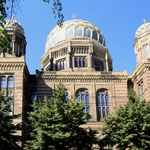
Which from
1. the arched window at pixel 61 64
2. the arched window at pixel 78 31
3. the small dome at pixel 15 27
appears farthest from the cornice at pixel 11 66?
the arched window at pixel 78 31

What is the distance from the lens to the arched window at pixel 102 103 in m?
35.2

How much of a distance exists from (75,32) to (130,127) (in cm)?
2459

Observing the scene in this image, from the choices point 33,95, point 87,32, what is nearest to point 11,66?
point 33,95

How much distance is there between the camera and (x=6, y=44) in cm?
974

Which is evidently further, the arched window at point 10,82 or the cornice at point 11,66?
the cornice at point 11,66

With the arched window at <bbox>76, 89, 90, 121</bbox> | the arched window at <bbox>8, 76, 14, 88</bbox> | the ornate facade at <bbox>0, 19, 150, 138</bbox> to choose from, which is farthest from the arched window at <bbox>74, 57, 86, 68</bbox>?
the arched window at <bbox>8, 76, 14, 88</bbox>

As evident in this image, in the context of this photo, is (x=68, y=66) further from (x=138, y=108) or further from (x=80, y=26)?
(x=138, y=108)

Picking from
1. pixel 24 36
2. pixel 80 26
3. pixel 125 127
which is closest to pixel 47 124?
pixel 125 127

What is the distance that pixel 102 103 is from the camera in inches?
1407

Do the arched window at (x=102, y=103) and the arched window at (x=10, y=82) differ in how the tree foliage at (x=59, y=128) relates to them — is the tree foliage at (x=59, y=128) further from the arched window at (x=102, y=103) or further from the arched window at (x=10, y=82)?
the arched window at (x=102, y=103)

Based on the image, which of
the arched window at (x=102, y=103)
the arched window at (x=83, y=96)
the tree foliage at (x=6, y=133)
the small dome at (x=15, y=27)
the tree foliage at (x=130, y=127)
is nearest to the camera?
the tree foliage at (x=6, y=133)

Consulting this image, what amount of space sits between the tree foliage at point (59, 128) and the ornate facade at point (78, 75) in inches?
226

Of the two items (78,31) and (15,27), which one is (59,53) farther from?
(15,27)

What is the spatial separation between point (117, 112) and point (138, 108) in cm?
182
